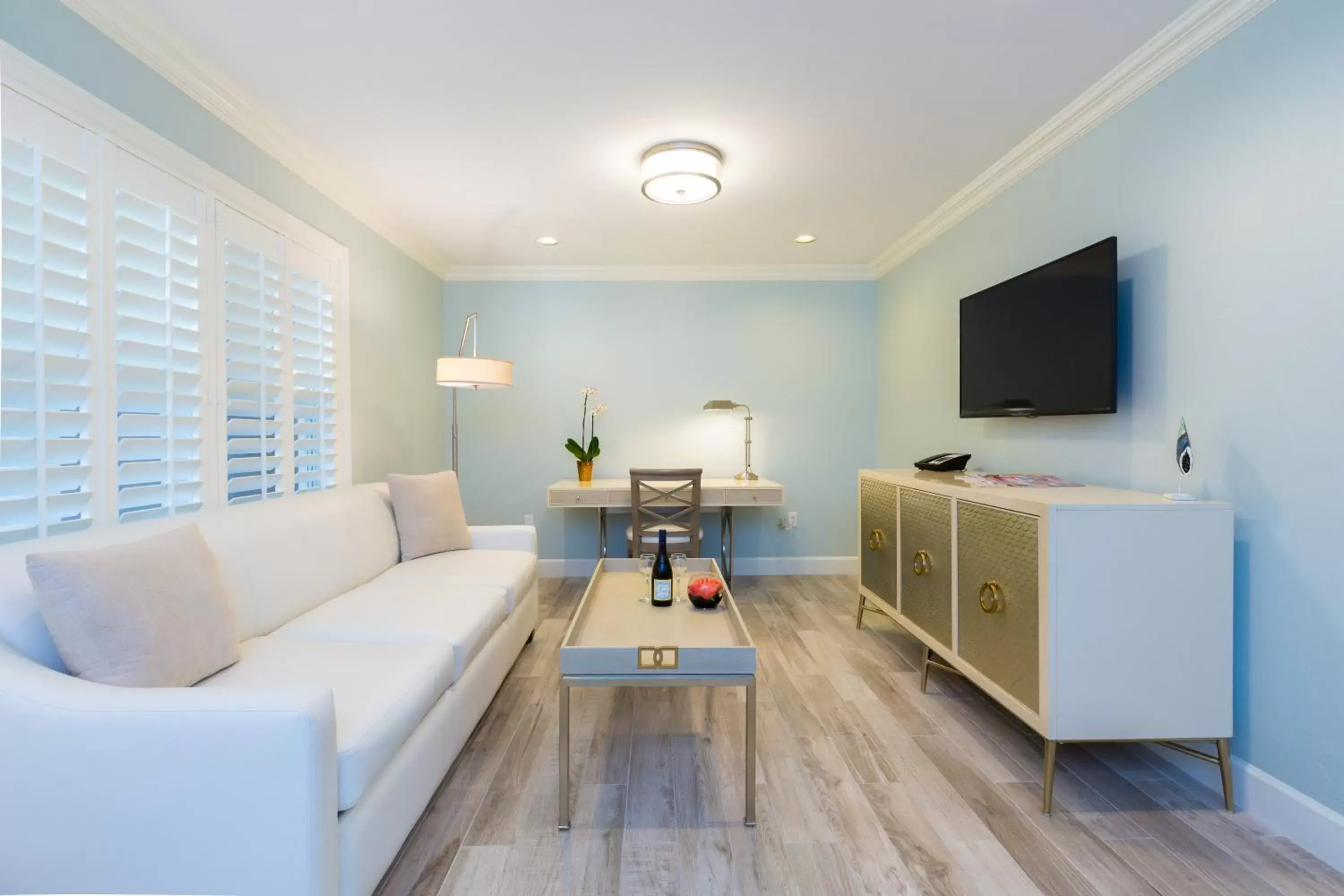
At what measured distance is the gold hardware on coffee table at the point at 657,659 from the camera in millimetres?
1627

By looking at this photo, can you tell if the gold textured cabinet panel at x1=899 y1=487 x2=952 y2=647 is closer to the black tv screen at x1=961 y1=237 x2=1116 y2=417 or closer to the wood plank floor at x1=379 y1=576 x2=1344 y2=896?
the wood plank floor at x1=379 y1=576 x2=1344 y2=896

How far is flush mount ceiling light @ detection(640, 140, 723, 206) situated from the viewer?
99.3 inches

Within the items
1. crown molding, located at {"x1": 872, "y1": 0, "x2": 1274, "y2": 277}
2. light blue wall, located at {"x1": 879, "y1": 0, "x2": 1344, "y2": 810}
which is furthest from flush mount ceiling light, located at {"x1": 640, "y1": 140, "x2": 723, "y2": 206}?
light blue wall, located at {"x1": 879, "y1": 0, "x2": 1344, "y2": 810}

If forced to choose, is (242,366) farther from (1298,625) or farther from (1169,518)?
(1298,625)

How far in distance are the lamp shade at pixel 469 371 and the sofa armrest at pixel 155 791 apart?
2.17m

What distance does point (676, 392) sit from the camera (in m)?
4.42

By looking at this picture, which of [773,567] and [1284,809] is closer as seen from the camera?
[1284,809]

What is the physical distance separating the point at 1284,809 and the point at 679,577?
1908 millimetres

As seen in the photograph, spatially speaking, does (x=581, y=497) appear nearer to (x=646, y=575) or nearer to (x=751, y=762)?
(x=646, y=575)

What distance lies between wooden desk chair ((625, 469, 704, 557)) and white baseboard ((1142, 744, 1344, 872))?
7.73 ft

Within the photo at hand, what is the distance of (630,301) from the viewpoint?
4.39 metres

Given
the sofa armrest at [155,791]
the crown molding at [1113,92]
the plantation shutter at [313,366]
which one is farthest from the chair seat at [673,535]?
the sofa armrest at [155,791]

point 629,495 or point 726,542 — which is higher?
point 629,495

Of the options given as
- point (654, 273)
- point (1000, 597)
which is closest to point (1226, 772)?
point (1000, 597)
